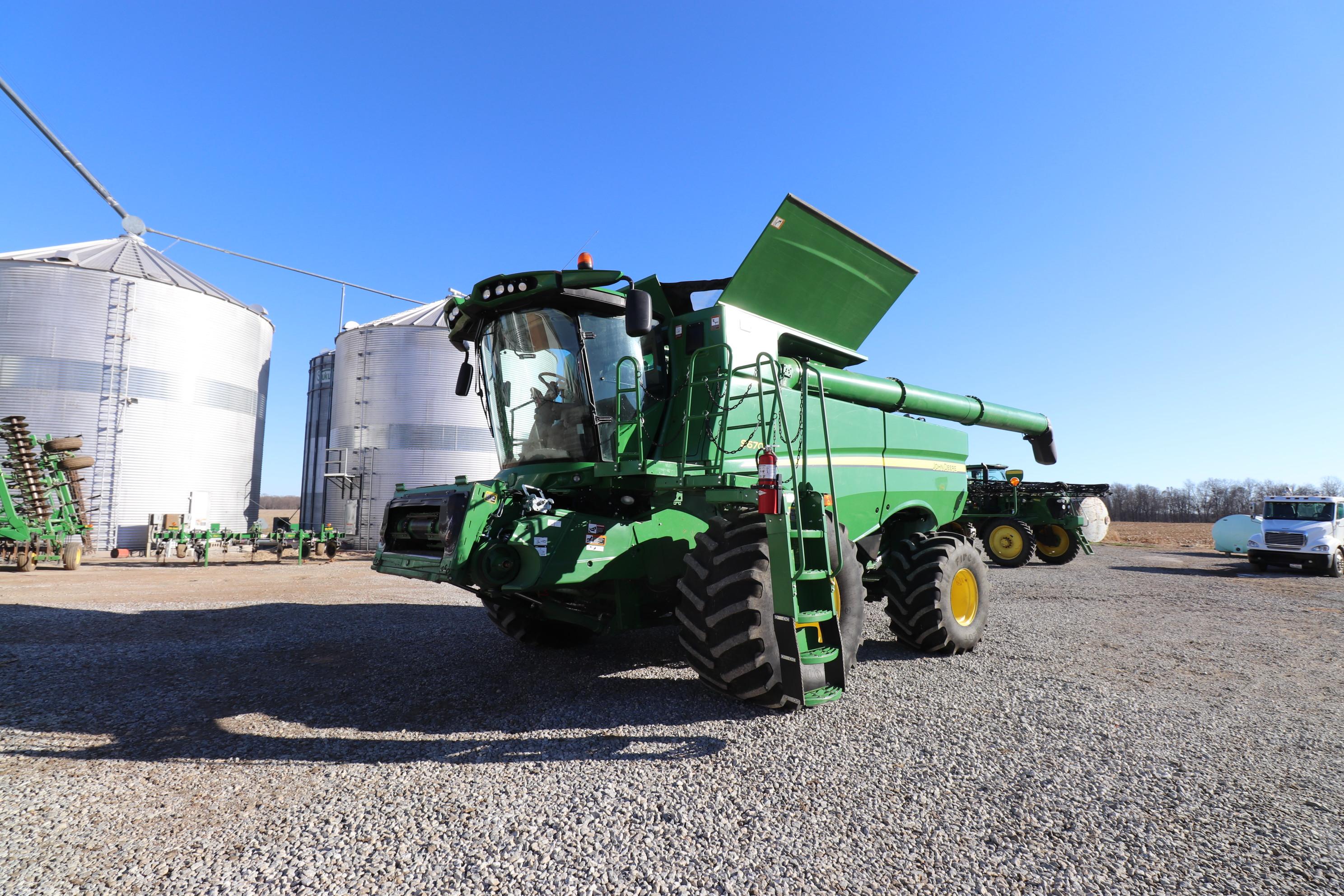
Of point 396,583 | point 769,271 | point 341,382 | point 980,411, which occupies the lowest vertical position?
point 396,583

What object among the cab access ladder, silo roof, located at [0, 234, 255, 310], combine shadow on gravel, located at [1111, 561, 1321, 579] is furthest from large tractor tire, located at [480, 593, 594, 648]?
silo roof, located at [0, 234, 255, 310]

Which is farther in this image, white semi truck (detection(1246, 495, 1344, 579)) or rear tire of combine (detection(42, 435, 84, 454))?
white semi truck (detection(1246, 495, 1344, 579))

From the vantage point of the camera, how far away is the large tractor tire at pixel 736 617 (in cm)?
376

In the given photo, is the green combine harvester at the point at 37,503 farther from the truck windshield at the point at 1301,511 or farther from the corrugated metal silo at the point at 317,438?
the truck windshield at the point at 1301,511

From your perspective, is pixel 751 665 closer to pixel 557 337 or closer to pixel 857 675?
pixel 857 675

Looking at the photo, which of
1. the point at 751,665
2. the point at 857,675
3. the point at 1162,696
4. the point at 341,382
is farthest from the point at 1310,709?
the point at 341,382

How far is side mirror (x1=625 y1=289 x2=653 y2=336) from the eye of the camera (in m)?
4.19

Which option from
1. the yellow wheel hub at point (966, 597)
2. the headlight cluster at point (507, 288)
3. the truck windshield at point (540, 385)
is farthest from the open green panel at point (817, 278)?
the yellow wheel hub at point (966, 597)

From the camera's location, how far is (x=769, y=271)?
5.30 metres

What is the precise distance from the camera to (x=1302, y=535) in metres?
16.2

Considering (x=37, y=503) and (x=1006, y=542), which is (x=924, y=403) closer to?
(x=1006, y=542)

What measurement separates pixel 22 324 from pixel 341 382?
856 centimetres

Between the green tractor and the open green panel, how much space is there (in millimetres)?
12521

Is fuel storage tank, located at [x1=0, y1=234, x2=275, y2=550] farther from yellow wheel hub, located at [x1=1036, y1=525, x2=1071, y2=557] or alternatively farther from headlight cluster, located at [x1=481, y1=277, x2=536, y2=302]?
yellow wheel hub, located at [x1=1036, y1=525, x2=1071, y2=557]
